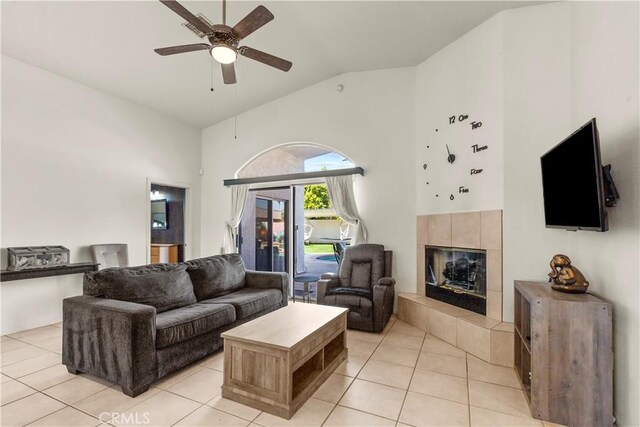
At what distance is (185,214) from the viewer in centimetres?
603

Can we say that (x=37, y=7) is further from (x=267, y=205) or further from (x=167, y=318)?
(x=267, y=205)

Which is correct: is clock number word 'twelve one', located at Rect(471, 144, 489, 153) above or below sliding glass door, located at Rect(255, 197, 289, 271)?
above

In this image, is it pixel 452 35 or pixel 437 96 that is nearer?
pixel 452 35

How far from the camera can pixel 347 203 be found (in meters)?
4.80

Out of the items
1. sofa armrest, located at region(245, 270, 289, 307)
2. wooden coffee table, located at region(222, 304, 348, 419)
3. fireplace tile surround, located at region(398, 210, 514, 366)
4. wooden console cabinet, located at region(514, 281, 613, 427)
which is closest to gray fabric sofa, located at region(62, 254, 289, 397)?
sofa armrest, located at region(245, 270, 289, 307)

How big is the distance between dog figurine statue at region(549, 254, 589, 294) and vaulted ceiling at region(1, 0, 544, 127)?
2618mm

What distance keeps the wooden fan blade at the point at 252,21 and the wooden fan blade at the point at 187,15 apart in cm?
21

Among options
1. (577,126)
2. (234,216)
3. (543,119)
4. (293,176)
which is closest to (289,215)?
(293,176)

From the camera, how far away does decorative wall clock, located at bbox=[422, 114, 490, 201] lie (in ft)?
11.5

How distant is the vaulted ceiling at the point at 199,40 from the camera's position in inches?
126

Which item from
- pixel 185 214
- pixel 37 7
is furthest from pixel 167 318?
pixel 185 214

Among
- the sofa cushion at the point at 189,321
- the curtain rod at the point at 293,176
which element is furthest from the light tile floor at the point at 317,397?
the curtain rod at the point at 293,176

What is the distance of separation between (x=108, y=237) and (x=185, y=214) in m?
1.55

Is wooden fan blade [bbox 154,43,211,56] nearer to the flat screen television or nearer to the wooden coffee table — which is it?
the wooden coffee table
